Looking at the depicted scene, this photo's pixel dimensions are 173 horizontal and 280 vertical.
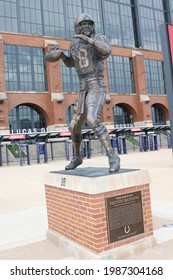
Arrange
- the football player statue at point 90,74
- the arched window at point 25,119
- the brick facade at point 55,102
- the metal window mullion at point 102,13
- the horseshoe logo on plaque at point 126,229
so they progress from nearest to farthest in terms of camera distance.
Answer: the horseshoe logo on plaque at point 126,229 → the football player statue at point 90,74 → the brick facade at point 55,102 → the arched window at point 25,119 → the metal window mullion at point 102,13

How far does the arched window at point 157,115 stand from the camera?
4959 centimetres

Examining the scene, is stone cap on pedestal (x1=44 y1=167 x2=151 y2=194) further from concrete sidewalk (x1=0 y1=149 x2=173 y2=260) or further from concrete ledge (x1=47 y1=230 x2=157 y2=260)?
concrete sidewalk (x1=0 y1=149 x2=173 y2=260)

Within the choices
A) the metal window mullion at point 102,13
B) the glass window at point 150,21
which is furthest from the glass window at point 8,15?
the glass window at point 150,21

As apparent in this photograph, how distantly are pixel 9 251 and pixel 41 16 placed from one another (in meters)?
40.0

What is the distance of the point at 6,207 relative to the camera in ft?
25.2

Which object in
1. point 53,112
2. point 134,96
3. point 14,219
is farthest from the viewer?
point 134,96

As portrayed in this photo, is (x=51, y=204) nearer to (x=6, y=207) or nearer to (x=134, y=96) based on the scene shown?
(x=6, y=207)

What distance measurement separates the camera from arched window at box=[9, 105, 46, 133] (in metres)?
36.2

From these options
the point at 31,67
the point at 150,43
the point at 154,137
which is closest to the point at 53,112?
the point at 31,67

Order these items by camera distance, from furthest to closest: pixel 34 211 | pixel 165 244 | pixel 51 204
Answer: pixel 34 211 → pixel 51 204 → pixel 165 244

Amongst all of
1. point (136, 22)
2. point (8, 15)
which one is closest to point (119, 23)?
point (136, 22)

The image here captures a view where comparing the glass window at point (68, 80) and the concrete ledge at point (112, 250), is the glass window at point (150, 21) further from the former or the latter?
the concrete ledge at point (112, 250)

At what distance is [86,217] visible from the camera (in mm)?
3834

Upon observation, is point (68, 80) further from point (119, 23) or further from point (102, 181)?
point (102, 181)
